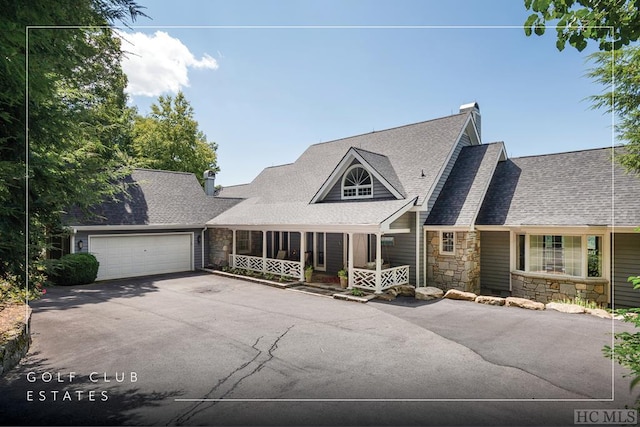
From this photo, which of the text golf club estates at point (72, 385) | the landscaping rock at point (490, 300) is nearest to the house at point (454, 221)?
the landscaping rock at point (490, 300)

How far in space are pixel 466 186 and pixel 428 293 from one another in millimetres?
5105

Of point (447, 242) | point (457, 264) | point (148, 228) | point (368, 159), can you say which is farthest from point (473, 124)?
point (148, 228)

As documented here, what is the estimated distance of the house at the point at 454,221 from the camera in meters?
11.1

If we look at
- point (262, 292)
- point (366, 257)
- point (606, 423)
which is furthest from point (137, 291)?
point (606, 423)

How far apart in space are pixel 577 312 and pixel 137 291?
14.8m

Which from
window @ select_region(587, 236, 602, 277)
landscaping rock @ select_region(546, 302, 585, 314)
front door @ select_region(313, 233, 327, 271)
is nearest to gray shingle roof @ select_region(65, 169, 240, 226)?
front door @ select_region(313, 233, 327, 271)

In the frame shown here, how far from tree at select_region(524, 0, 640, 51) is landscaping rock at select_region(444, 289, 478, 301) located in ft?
30.5

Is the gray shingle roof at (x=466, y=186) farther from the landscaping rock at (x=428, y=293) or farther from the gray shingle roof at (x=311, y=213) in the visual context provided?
the landscaping rock at (x=428, y=293)

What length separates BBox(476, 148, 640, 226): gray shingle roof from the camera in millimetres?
10992

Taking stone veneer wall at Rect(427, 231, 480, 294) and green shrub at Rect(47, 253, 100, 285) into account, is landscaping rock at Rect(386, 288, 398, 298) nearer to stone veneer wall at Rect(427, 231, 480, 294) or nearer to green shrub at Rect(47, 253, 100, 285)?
stone veneer wall at Rect(427, 231, 480, 294)

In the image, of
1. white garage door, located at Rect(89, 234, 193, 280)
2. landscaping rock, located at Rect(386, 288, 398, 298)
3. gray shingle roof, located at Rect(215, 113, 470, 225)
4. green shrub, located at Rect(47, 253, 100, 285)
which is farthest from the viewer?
white garage door, located at Rect(89, 234, 193, 280)

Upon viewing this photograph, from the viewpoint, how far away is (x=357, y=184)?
1504 centimetres

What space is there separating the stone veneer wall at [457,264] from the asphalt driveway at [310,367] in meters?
2.22

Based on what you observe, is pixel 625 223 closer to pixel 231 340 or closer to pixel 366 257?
pixel 366 257
